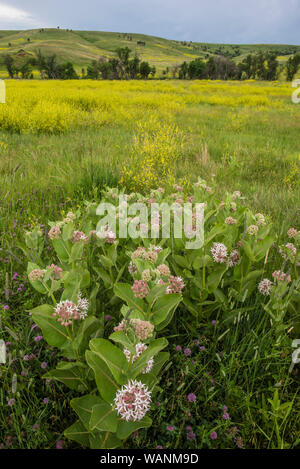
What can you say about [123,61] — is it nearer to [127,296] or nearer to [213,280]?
[213,280]

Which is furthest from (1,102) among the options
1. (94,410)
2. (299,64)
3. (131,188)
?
(299,64)

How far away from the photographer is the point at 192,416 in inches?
50.8

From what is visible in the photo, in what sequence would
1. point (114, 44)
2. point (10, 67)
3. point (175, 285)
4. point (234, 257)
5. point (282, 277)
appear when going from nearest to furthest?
point (175, 285)
point (282, 277)
point (234, 257)
point (10, 67)
point (114, 44)

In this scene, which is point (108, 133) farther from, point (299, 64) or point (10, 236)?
point (299, 64)

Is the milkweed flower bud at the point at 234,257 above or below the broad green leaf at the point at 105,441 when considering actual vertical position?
above

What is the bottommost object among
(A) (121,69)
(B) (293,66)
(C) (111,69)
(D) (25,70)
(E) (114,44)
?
(D) (25,70)

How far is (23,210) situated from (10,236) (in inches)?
28.2

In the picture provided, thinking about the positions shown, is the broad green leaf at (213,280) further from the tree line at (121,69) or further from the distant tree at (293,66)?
the distant tree at (293,66)

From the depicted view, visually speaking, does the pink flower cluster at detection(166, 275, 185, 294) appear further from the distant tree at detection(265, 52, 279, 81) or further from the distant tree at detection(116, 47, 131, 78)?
the distant tree at detection(265, 52, 279, 81)

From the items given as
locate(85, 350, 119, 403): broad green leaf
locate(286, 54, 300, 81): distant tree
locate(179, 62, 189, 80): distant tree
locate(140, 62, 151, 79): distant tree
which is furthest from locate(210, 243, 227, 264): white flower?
locate(179, 62, 189, 80): distant tree

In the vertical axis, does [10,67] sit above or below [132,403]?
above

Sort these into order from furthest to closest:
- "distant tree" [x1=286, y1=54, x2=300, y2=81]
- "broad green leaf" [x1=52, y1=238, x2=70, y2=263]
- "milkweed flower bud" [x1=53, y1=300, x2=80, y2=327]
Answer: "distant tree" [x1=286, y1=54, x2=300, y2=81], "broad green leaf" [x1=52, y1=238, x2=70, y2=263], "milkweed flower bud" [x1=53, y1=300, x2=80, y2=327]

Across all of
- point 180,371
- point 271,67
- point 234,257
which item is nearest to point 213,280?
point 234,257

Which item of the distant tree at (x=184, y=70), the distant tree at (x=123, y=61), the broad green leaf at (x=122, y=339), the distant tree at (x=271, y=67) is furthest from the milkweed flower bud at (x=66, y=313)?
the distant tree at (x=271, y=67)
